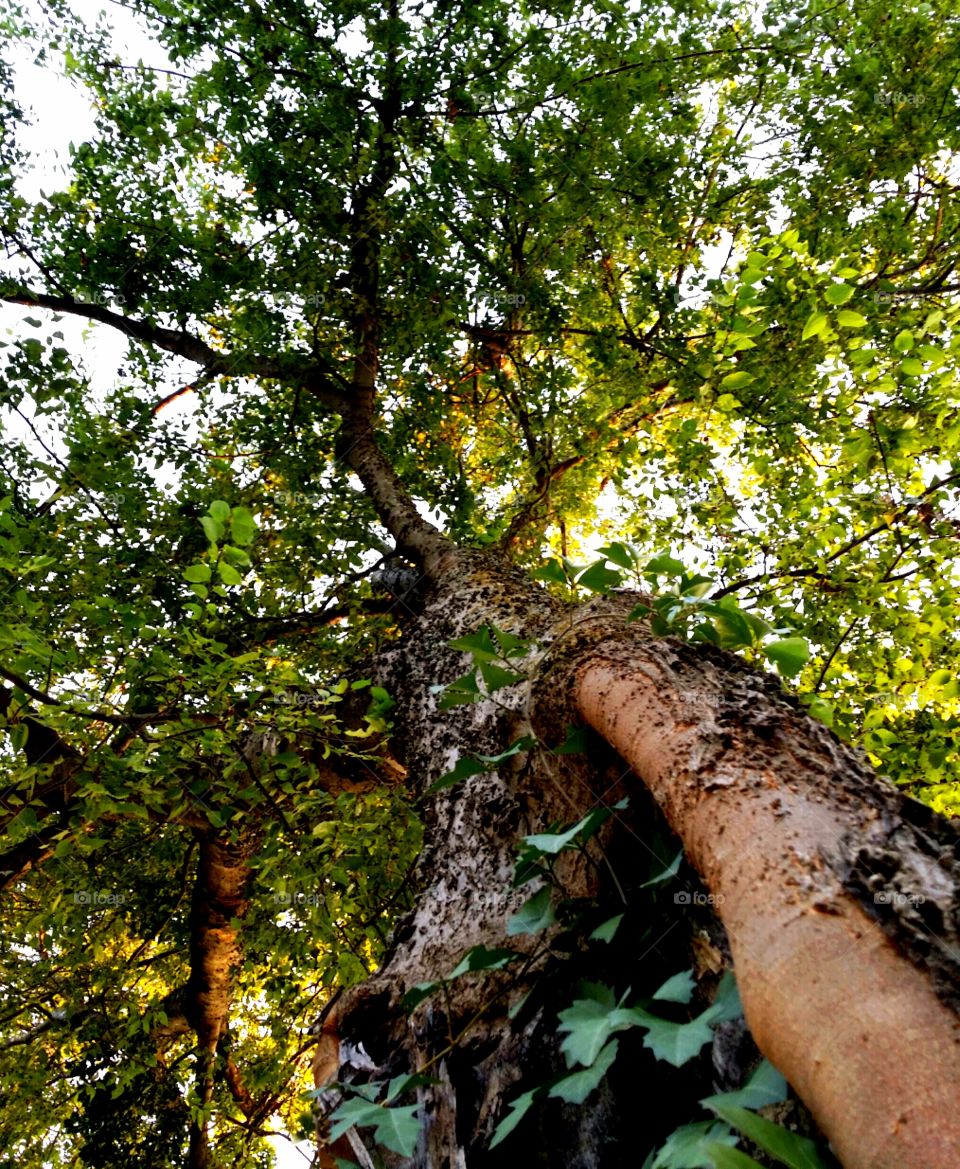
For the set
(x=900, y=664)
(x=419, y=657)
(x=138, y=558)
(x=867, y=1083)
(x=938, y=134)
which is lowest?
(x=867, y=1083)

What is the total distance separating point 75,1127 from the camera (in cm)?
541

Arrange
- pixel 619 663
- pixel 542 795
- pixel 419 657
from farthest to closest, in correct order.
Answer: pixel 419 657, pixel 542 795, pixel 619 663

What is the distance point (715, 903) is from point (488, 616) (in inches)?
81.3

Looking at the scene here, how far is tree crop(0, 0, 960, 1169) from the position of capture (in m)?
1.28

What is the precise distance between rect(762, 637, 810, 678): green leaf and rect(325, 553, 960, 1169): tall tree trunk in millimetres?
100

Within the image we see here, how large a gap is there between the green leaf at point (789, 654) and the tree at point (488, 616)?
1 centimetres

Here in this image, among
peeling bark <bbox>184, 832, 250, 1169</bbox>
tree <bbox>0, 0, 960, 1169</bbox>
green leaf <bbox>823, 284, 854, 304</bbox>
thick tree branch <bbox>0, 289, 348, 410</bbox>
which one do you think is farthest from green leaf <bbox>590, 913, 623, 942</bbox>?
thick tree branch <bbox>0, 289, 348, 410</bbox>

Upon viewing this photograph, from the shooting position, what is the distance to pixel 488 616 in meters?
3.19

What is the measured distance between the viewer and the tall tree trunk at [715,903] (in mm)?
855

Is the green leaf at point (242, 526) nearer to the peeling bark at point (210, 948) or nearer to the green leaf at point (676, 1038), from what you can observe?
the green leaf at point (676, 1038)

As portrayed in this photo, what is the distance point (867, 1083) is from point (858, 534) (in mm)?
4195

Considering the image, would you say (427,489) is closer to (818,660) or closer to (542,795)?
(818,660)

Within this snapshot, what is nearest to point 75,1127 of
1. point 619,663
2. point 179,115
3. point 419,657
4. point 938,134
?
point 419,657

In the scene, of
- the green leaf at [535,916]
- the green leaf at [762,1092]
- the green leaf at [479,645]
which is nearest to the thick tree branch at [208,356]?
the green leaf at [479,645]
